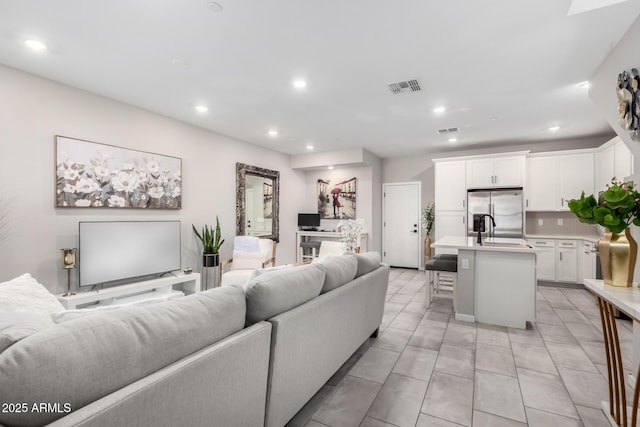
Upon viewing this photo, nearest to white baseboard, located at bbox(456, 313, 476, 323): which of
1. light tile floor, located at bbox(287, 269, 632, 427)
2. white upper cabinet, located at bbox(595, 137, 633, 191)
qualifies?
light tile floor, located at bbox(287, 269, 632, 427)

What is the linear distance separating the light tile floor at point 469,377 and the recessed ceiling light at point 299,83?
267 centimetres

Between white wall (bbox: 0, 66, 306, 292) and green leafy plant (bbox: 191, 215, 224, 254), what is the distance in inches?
4.8

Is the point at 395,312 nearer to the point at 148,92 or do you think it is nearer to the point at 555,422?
the point at 555,422

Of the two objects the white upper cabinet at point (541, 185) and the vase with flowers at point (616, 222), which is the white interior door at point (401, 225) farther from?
the vase with flowers at point (616, 222)

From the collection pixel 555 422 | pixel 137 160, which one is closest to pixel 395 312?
pixel 555 422

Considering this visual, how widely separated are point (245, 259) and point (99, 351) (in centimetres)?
382

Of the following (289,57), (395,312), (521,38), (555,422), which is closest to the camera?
(555,422)

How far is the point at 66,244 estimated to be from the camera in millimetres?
3195

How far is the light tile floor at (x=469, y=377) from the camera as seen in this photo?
6.01ft

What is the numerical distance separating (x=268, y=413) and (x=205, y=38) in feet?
8.47

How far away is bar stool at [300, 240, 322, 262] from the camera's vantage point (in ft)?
21.2

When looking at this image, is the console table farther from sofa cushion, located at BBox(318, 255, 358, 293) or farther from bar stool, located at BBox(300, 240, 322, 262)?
sofa cushion, located at BBox(318, 255, 358, 293)

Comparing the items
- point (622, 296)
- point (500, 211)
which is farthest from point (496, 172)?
point (622, 296)

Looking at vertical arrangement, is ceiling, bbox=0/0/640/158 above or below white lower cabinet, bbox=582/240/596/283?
above
